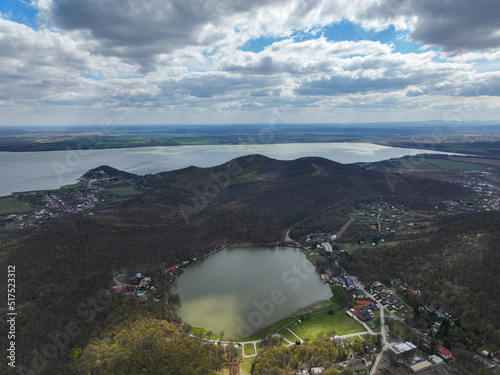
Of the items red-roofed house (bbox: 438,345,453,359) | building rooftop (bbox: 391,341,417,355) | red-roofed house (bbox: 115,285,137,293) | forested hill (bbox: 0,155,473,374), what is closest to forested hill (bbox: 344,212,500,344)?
red-roofed house (bbox: 438,345,453,359)

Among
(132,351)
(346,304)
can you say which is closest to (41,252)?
(132,351)

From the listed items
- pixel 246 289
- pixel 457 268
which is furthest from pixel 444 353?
pixel 246 289

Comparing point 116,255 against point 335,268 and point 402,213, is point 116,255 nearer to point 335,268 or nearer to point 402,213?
point 335,268

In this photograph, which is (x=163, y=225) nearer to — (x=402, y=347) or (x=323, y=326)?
(x=323, y=326)

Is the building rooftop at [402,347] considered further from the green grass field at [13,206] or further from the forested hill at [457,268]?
the green grass field at [13,206]

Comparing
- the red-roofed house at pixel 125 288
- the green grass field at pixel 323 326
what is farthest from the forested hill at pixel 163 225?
the green grass field at pixel 323 326
